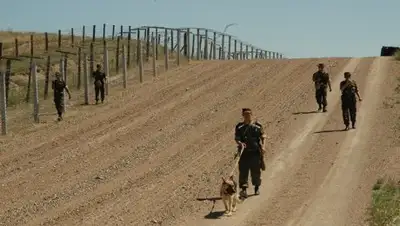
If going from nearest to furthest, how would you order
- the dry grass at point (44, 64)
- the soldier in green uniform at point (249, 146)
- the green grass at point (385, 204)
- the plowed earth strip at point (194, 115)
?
the green grass at point (385, 204)
the soldier in green uniform at point (249, 146)
the plowed earth strip at point (194, 115)
the dry grass at point (44, 64)

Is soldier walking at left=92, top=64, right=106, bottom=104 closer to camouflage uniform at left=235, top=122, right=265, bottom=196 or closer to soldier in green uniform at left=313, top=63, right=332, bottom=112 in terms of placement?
soldier in green uniform at left=313, top=63, right=332, bottom=112

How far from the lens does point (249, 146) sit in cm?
1357

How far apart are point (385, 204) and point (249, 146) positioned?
2663 millimetres

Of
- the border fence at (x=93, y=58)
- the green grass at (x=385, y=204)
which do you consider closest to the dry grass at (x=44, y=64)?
the border fence at (x=93, y=58)

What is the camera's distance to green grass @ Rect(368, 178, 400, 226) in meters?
11.8

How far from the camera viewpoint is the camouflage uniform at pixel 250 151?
13523 mm

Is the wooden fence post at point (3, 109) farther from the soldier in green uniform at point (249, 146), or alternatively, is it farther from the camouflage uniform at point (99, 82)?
the soldier in green uniform at point (249, 146)

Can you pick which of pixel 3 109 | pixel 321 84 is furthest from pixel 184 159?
pixel 321 84

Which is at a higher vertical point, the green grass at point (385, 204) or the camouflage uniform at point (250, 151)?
the camouflage uniform at point (250, 151)

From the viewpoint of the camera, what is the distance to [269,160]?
57.3 ft

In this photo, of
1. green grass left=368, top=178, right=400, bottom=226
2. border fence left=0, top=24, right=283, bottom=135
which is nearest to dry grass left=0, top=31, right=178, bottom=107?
border fence left=0, top=24, right=283, bottom=135

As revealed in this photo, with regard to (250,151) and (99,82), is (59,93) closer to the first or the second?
A: (99,82)

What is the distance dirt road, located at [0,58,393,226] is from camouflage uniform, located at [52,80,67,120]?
A: 1.87 feet

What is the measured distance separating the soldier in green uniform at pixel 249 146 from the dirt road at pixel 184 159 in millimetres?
474
